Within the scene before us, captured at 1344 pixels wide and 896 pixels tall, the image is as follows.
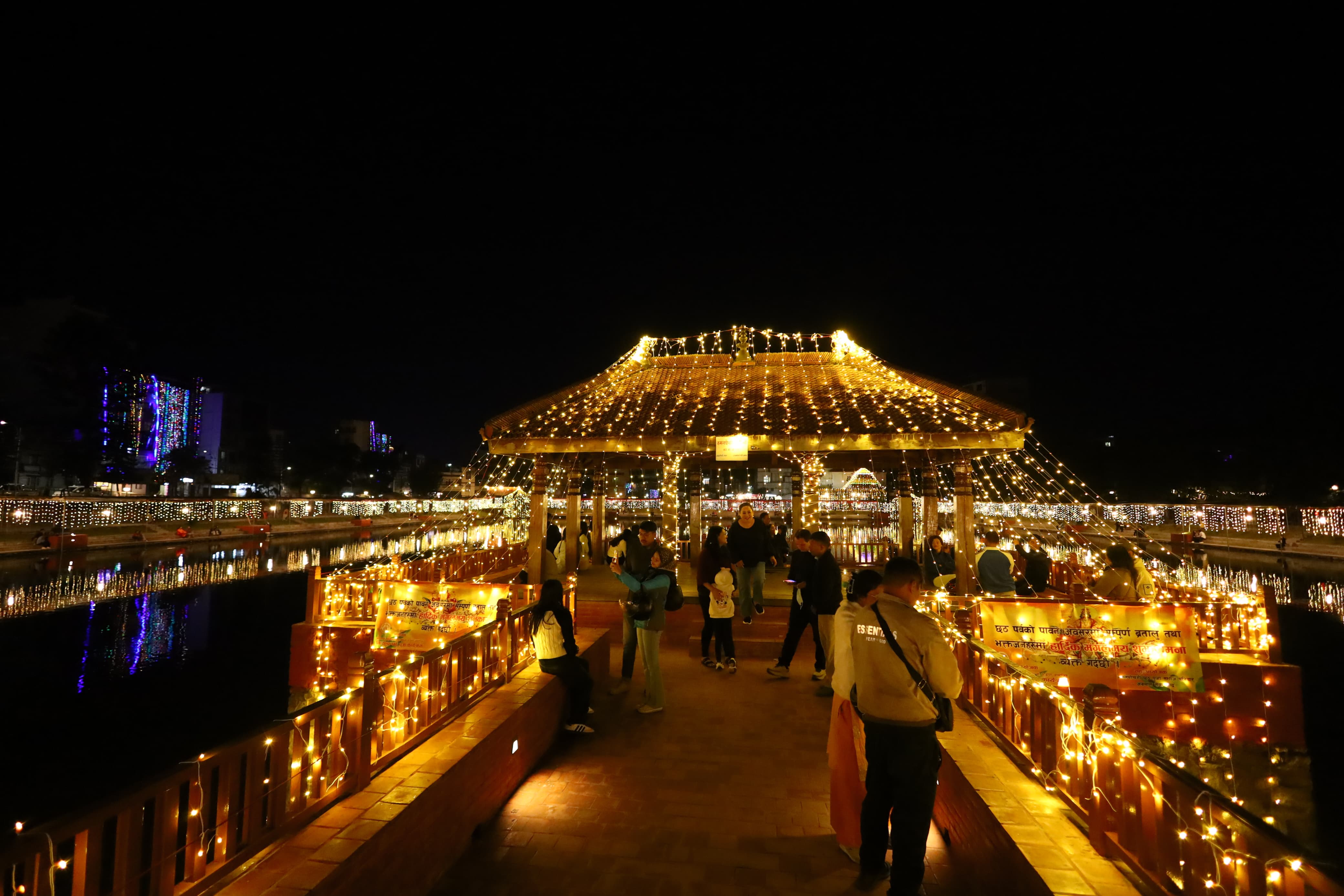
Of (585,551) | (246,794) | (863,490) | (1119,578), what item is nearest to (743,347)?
(585,551)

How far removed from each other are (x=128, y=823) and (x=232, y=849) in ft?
2.18

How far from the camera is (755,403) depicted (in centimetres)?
1223

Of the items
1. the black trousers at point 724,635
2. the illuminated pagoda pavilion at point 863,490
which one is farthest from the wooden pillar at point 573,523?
the illuminated pagoda pavilion at point 863,490

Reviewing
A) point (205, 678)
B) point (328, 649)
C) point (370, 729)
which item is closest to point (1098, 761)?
point (370, 729)

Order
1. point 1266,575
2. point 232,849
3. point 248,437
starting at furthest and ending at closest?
point 248,437 < point 1266,575 < point 232,849

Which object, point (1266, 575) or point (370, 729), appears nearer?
point (370, 729)

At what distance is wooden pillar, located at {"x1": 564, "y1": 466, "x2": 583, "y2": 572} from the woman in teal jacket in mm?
6962

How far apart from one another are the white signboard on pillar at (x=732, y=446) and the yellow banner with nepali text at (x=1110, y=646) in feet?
16.1

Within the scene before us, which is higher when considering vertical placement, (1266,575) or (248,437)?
(248,437)

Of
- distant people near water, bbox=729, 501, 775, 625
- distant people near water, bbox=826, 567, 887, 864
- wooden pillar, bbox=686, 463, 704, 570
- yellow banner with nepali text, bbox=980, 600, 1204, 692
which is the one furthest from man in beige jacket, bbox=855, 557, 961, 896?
wooden pillar, bbox=686, 463, 704, 570

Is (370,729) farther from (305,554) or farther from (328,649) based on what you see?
(305,554)

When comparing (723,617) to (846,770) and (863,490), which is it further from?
(863,490)

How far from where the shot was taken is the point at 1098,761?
334 cm

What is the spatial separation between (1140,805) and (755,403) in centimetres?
961
